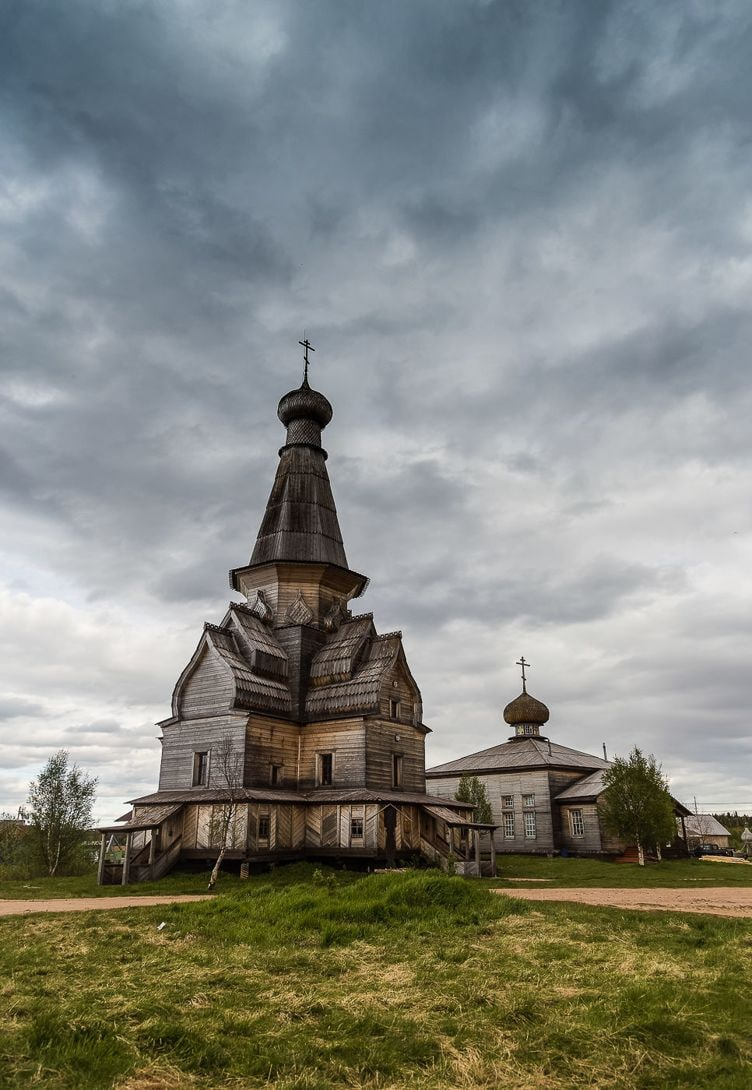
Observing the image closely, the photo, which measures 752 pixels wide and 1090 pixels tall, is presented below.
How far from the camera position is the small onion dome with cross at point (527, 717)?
51406 mm

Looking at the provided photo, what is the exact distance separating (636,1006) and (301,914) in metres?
6.75

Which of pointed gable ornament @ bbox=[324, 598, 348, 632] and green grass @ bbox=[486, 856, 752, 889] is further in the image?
pointed gable ornament @ bbox=[324, 598, 348, 632]

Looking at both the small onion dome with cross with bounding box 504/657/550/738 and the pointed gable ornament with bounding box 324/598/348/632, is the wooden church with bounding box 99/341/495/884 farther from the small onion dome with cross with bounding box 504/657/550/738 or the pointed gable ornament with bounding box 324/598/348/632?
the small onion dome with cross with bounding box 504/657/550/738

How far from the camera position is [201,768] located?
101ft

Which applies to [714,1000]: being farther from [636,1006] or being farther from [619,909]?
[619,909]

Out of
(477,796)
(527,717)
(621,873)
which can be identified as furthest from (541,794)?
(621,873)

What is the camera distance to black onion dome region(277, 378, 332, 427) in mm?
39875

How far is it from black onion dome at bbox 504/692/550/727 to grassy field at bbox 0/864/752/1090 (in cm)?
3818

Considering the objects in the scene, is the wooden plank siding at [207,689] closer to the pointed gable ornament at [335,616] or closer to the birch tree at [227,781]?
the birch tree at [227,781]

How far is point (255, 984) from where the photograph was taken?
8742 millimetres

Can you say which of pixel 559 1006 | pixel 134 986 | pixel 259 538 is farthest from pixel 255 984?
pixel 259 538

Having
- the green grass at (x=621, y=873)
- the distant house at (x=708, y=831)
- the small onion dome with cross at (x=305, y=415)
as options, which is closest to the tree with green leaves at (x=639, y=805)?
the green grass at (x=621, y=873)

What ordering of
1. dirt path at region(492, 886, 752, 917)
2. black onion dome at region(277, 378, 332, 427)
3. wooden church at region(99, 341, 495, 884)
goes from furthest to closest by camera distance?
black onion dome at region(277, 378, 332, 427), wooden church at region(99, 341, 495, 884), dirt path at region(492, 886, 752, 917)

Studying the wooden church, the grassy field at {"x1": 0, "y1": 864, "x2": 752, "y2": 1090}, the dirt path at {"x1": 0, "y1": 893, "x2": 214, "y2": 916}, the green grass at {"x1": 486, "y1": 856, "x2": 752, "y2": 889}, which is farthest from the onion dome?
the grassy field at {"x1": 0, "y1": 864, "x2": 752, "y2": 1090}
